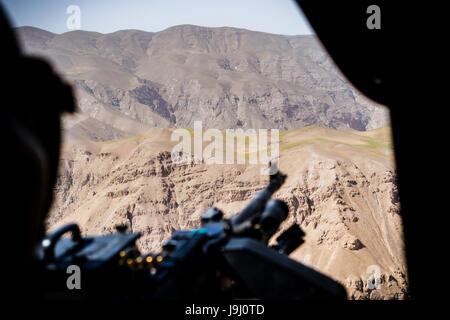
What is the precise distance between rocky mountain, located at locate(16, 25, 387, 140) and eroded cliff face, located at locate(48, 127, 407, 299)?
2931 centimetres

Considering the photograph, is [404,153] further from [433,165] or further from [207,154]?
[207,154]

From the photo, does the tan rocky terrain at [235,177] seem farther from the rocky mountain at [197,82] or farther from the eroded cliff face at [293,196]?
the rocky mountain at [197,82]

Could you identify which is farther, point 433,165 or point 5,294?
point 433,165

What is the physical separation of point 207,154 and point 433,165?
47.2 meters

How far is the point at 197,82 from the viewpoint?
115062 mm

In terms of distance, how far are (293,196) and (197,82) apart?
267 feet

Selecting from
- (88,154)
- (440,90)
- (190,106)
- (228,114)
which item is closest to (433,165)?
(440,90)

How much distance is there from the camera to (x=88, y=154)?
2078 inches
